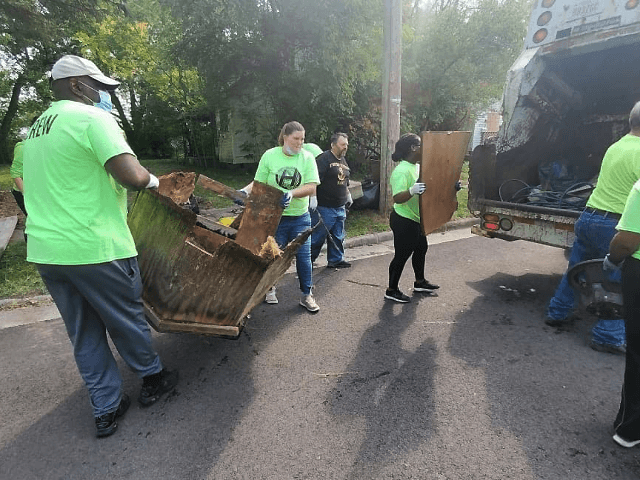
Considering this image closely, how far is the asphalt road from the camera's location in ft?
7.11

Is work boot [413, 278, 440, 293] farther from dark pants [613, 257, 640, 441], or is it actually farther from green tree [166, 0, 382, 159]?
green tree [166, 0, 382, 159]

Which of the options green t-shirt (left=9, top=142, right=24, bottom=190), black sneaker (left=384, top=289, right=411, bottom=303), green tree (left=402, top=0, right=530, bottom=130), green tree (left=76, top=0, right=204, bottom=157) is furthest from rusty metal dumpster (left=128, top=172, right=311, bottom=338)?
green tree (left=402, top=0, right=530, bottom=130)

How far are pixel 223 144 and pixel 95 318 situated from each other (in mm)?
13080

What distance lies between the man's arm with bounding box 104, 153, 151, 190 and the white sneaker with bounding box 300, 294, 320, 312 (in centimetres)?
224

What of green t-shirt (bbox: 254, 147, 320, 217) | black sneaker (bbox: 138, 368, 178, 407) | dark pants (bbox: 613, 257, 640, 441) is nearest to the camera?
dark pants (bbox: 613, 257, 640, 441)

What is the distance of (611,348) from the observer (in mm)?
3195

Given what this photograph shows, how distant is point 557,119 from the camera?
5242mm

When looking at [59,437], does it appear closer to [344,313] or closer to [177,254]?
[177,254]

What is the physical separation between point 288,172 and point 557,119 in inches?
149

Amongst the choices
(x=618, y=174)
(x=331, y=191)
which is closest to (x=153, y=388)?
(x=331, y=191)

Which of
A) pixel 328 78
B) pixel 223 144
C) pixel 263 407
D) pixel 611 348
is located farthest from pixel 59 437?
pixel 223 144

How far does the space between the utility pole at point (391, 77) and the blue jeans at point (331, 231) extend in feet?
7.50

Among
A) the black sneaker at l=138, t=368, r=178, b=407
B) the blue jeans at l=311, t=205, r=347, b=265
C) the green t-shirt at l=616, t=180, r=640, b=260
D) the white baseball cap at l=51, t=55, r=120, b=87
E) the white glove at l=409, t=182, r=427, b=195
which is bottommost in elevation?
the black sneaker at l=138, t=368, r=178, b=407

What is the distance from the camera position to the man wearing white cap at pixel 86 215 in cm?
207
